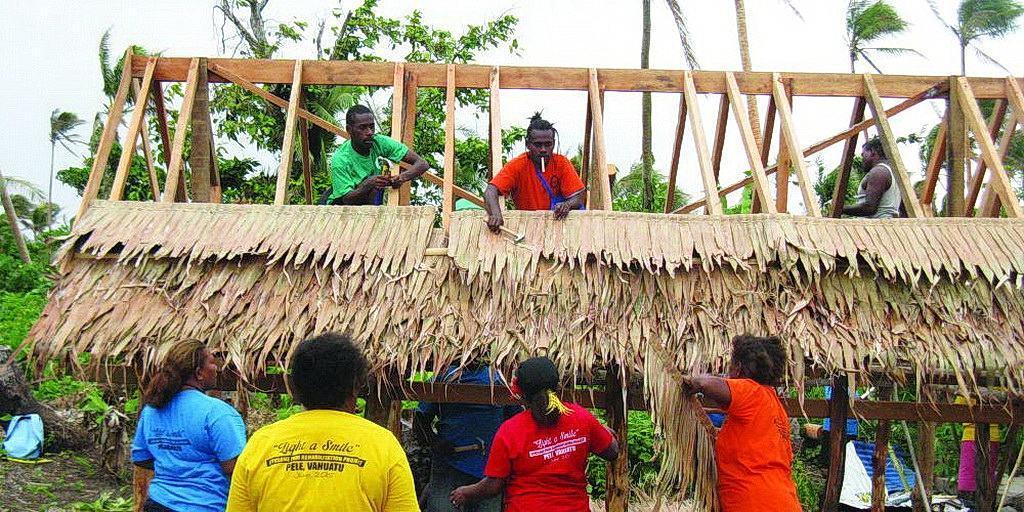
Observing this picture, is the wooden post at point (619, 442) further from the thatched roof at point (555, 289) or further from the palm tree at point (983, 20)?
the palm tree at point (983, 20)

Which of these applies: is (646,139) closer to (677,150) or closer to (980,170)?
(677,150)

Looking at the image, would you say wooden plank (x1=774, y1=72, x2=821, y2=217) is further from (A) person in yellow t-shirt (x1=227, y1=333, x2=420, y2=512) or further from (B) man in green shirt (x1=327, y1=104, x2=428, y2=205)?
(A) person in yellow t-shirt (x1=227, y1=333, x2=420, y2=512)

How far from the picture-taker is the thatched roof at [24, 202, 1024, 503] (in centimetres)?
569

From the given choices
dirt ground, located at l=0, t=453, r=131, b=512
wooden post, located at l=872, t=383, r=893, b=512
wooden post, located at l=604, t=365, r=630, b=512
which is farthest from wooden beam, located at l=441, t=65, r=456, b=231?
dirt ground, located at l=0, t=453, r=131, b=512

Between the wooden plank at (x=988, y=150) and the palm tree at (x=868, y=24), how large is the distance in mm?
13428

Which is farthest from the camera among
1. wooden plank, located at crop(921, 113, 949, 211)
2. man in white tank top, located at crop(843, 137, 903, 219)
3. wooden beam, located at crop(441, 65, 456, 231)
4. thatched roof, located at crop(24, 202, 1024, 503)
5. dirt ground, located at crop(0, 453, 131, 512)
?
dirt ground, located at crop(0, 453, 131, 512)

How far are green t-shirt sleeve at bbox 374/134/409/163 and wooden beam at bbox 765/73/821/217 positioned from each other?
9.59 ft

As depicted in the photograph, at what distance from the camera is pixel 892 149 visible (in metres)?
7.21

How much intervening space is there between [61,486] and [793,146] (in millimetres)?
7871

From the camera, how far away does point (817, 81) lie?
7.82 metres

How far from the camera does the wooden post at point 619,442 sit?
19.2ft

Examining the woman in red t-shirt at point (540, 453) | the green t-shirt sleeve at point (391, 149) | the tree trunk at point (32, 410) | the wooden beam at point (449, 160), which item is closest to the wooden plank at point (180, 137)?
the green t-shirt sleeve at point (391, 149)

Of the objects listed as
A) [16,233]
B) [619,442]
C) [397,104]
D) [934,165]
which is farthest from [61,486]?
[16,233]

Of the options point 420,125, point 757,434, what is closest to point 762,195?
point 757,434
